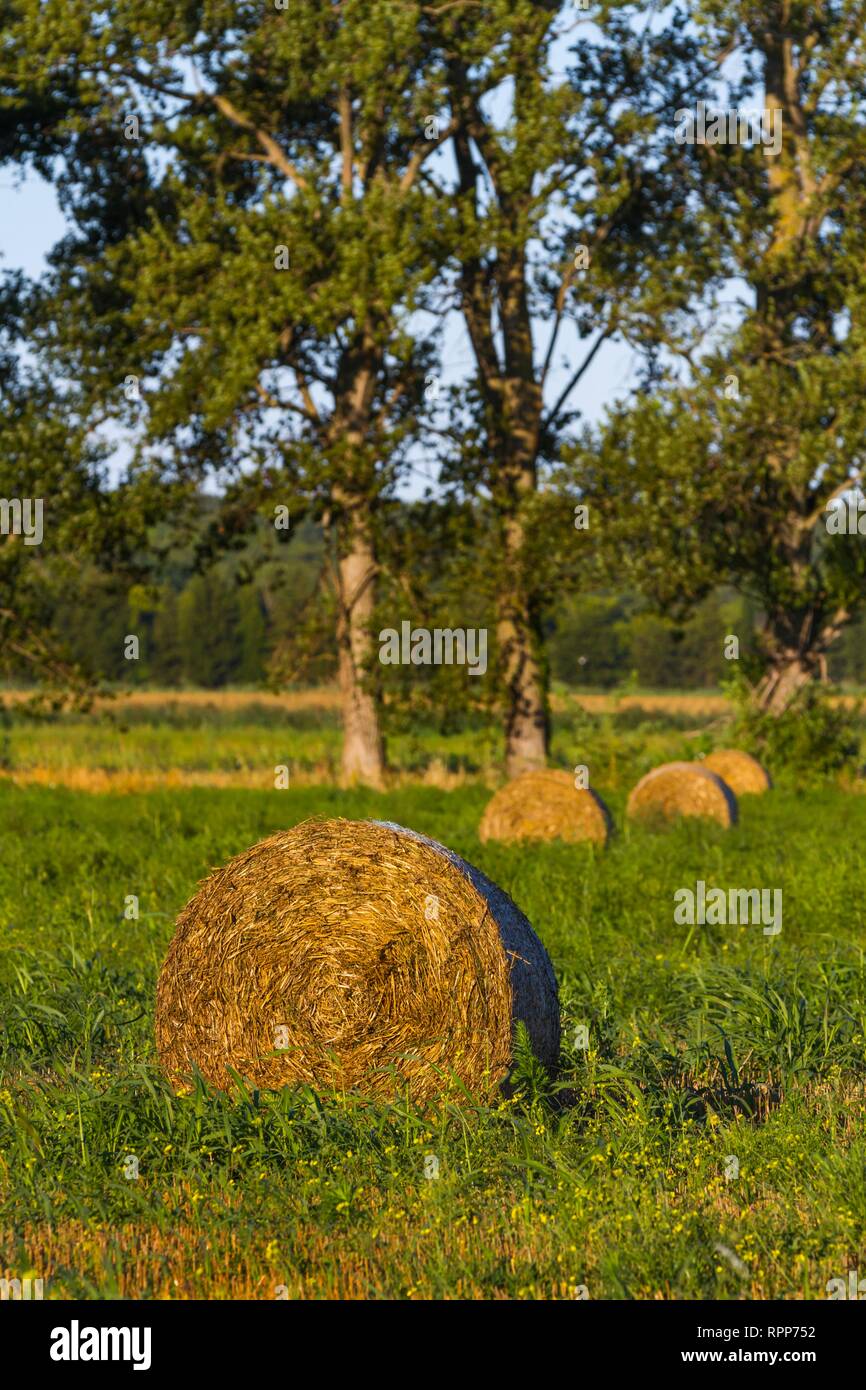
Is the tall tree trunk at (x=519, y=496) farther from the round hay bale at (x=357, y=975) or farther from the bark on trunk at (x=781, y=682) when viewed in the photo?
the round hay bale at (x=357, y=975)

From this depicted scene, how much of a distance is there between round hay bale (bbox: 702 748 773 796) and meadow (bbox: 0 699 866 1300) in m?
9.97

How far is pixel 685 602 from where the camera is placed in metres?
26.9

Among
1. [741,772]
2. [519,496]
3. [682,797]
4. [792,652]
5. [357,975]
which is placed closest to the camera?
[357,975]

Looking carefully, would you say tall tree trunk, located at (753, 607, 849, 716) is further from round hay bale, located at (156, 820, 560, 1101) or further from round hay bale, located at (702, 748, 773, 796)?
round hay bale, located at (156, 820, 560, 1101)

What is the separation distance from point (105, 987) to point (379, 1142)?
3526mm

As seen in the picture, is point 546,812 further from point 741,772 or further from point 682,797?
point 741,772

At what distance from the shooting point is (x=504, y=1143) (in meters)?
7.45

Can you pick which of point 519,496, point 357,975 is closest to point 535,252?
point 519,496

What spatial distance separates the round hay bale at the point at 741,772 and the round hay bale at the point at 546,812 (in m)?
5.82

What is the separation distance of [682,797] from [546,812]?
8.48 ft

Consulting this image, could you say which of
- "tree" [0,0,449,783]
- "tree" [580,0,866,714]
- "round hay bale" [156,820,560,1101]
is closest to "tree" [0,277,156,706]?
"tree" [0,0,449,783]
